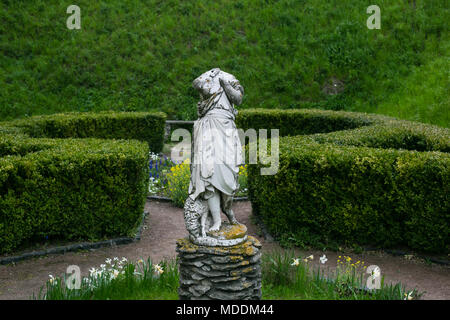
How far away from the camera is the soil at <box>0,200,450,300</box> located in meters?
5.40

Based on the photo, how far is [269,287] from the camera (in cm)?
507

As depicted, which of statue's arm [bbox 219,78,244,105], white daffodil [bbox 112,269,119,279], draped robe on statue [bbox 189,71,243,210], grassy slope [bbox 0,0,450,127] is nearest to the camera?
draped robe on statue [bbox 189,71,243,210]

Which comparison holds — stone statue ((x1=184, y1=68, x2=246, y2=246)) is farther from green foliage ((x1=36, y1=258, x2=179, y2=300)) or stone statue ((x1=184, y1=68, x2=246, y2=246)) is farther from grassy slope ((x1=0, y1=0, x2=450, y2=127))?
grassy slope ((x1=0, y1=0, x2=450, y2=127))

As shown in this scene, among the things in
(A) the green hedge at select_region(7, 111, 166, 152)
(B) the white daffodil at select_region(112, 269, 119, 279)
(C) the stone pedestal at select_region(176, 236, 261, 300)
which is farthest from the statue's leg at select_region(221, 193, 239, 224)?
(A) the green hedge at select_region(7, 111, 166, 152)

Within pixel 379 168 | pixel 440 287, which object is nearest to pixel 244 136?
pixel 379 168

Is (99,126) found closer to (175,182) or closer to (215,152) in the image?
(175,182)

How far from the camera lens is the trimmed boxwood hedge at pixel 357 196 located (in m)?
6.06

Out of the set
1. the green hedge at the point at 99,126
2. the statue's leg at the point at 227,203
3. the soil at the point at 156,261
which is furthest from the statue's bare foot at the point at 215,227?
the green hedge at the point at 99,126

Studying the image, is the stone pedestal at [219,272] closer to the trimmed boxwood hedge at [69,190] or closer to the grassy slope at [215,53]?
the trimmed boxwood hedge at [69,190]

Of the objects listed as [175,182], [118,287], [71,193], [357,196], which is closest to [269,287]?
[118,287]

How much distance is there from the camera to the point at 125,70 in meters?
17.5

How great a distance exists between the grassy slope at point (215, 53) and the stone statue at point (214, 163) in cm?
1142

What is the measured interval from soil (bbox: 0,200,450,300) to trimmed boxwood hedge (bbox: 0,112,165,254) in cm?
39

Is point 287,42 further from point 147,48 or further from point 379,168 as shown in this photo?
point 379,168
